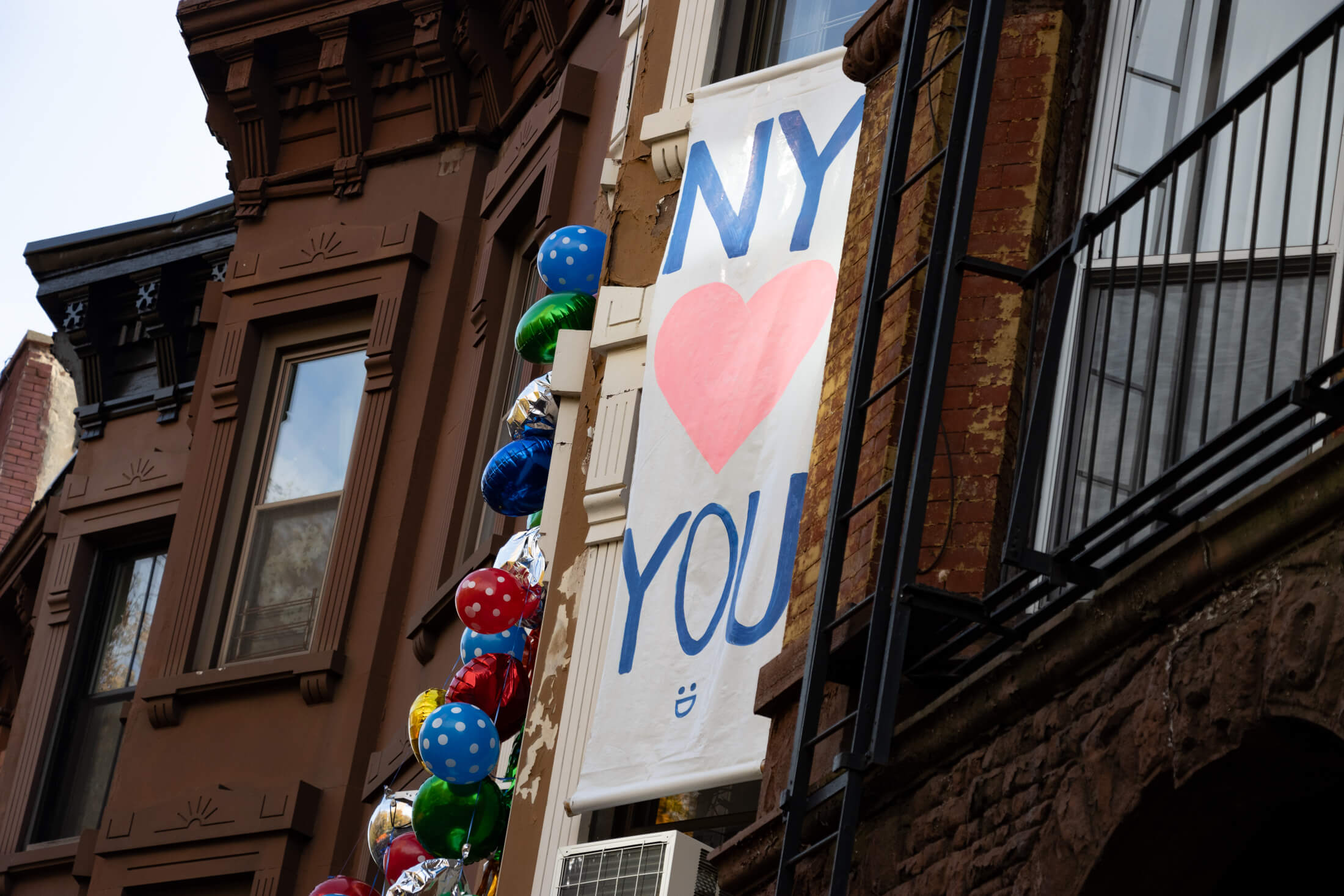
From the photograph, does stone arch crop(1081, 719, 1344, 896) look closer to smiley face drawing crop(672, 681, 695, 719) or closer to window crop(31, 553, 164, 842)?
smiley face drawing crop(672, 681, 695, 719)

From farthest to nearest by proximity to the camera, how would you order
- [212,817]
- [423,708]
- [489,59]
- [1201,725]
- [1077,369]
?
[489,59] → [212,817] → [423,708] → [1077,369] → [1201,725]

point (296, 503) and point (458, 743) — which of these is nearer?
point (458, 743)

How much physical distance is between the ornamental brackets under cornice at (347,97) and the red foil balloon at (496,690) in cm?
558

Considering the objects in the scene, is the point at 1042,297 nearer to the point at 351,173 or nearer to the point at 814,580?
the point at 814,580

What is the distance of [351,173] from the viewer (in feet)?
43.7

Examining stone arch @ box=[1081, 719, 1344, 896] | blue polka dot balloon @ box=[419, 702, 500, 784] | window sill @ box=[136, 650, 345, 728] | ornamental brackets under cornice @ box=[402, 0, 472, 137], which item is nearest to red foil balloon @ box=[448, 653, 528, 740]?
blue polka dot balloon @ box=[419, 702, 500, 784]

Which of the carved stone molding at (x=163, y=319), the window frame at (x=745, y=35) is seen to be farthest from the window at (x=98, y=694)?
the window frame at (x=745, y=35)

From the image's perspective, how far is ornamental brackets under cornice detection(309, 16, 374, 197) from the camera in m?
13.3

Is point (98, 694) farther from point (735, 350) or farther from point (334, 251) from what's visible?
point (735, 350)

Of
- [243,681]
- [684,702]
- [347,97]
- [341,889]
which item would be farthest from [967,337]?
[347,97]

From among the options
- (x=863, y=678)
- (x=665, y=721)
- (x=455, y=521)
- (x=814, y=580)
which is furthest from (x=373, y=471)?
(x=863, y=678)

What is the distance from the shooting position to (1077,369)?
5324mm

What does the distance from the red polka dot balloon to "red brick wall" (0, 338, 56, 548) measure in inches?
614

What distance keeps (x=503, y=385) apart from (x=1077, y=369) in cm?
658
